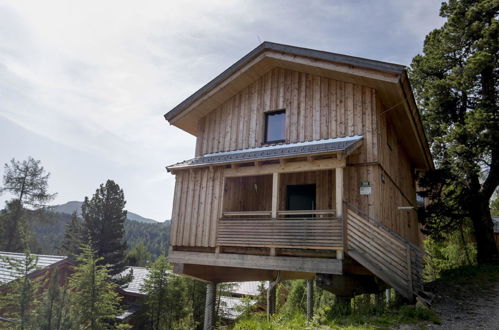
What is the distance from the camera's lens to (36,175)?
4144 cm

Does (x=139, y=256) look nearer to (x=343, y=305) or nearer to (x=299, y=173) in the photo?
(x=299, y=173)

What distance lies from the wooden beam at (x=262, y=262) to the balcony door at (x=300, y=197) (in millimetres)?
2636

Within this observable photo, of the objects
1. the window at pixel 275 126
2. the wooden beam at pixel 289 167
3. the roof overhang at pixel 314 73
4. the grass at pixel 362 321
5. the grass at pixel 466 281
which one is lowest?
the grass at pixel 362 321

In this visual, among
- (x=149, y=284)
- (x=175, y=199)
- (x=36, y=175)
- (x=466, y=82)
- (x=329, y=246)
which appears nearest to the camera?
(x=329, y=246)

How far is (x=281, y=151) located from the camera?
10766 millimetres

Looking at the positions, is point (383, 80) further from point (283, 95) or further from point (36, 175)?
point (36, 175)

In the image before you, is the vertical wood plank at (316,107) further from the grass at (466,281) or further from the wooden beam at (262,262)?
the grass at (466,281)

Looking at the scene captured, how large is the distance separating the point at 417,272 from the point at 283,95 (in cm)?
708

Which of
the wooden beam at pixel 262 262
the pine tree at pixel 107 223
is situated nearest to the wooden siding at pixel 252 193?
the wooden beam at pixel 262 262

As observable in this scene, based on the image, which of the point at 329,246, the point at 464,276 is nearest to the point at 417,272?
the point at 329,246

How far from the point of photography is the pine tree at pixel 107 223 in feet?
112

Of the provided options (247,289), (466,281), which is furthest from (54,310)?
(247,289)

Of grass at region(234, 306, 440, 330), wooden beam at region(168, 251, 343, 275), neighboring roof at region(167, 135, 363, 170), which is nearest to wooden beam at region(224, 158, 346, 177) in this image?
neighboring roof at region(167, 135, 363, 170)

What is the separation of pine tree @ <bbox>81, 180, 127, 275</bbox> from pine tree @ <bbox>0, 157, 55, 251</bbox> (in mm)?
9669
